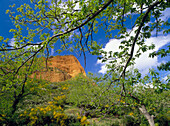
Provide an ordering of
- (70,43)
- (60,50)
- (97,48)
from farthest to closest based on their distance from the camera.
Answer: (70,43) → (60,50) → (97,48)

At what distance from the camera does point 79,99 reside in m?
16.1

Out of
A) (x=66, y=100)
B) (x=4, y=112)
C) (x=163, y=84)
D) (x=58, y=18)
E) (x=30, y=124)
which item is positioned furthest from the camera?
(x=66, y=100)

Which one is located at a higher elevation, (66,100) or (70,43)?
(70,43)

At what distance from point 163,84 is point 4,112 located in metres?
9.99

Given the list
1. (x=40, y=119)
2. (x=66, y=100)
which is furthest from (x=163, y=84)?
(x=66, y=100)

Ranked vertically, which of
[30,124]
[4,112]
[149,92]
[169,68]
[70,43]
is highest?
[70,43]

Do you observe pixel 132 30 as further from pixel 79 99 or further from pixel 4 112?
pixel 79 99

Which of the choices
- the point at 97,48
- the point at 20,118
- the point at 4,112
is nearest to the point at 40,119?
the point at 20,118

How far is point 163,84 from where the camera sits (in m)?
3.43

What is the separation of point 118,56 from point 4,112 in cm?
892

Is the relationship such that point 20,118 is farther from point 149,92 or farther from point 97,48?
point 149,92

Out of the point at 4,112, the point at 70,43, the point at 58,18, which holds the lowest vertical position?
the point at 4,112

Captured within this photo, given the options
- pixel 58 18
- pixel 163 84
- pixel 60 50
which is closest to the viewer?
pixel 163 84

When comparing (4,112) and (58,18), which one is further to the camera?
(4,112)
